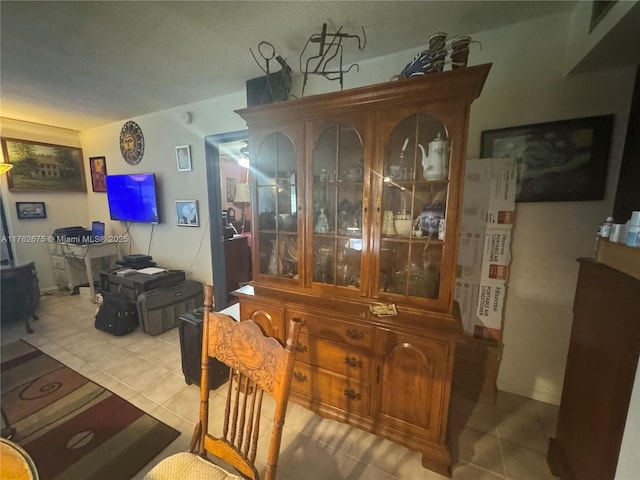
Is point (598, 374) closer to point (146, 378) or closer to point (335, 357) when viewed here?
point (335, 357)

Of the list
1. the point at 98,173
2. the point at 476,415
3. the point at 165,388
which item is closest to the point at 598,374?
the point at 476,415

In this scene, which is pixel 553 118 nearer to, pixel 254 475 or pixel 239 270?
pixel 254 475

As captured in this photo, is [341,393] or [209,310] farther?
[341,393]

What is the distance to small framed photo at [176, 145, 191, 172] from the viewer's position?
114 inches

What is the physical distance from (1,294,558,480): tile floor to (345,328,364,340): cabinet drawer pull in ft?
2.03

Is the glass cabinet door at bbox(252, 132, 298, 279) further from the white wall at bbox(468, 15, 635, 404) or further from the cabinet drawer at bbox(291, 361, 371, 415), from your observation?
the white wall at bbox(468, 15, 635, 404)

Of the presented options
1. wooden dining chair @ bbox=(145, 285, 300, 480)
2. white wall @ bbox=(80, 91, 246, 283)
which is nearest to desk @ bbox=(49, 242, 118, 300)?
white wall @ bbox=(80, 91, 246, 283)

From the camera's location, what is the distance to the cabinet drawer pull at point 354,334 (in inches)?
55.5

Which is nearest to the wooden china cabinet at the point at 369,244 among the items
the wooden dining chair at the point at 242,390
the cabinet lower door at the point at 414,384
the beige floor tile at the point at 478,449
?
the cabinet lower door at the point at 414,384

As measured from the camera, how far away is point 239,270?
3676mm

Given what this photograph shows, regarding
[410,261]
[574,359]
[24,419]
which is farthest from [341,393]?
[24,419]

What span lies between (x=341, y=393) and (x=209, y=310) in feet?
3.29

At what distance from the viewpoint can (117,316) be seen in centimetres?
262

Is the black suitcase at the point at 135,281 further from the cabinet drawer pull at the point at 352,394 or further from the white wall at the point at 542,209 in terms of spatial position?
the white wall at the point at 542,209
